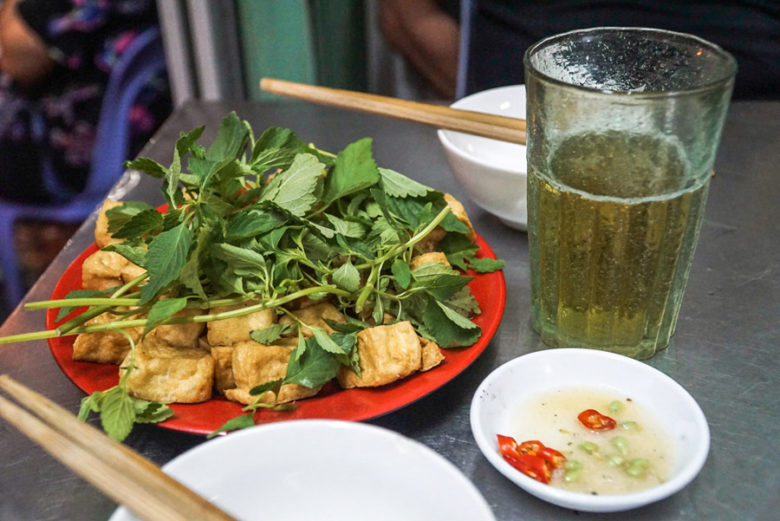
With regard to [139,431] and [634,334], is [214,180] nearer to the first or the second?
[139,431]

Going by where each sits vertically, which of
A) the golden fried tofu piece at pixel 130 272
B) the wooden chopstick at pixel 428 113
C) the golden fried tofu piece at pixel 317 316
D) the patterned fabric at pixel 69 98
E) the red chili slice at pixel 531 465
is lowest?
the patterned fabric at pixel 69 98

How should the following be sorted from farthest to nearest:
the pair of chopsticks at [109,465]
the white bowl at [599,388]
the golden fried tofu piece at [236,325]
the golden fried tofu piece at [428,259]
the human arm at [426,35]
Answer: the human arm at [426,35] → the golden fried tofu piece at [428,259] → the golden fried tofu piece at [236,325] → the white bowl at [599,388] → the pair of chopsticks at [109,465]

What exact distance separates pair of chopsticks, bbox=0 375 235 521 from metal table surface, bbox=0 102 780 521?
18cm

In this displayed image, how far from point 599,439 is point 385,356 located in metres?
0.27

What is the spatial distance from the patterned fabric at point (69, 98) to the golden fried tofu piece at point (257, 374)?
2.05m

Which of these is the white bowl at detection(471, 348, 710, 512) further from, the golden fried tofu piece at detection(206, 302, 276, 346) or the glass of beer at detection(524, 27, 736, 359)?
the golden fried tofu piece at detection(206, 302, 276, 346)

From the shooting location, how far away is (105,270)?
1.09m

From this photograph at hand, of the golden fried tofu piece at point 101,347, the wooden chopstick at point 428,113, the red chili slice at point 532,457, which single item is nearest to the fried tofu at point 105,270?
the golden fried tofu piece at point 101,347

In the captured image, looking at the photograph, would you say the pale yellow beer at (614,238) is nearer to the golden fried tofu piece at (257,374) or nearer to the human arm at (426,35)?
the golden fried tofu piece at (257,374)

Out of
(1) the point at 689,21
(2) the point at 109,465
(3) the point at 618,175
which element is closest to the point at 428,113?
(3) the point at 618,175

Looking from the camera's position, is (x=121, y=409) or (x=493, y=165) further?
(x=493, y=165)

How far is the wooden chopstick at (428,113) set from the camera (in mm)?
1196

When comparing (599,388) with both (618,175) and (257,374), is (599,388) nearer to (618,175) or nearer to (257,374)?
(618,175)

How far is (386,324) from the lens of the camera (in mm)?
1020
